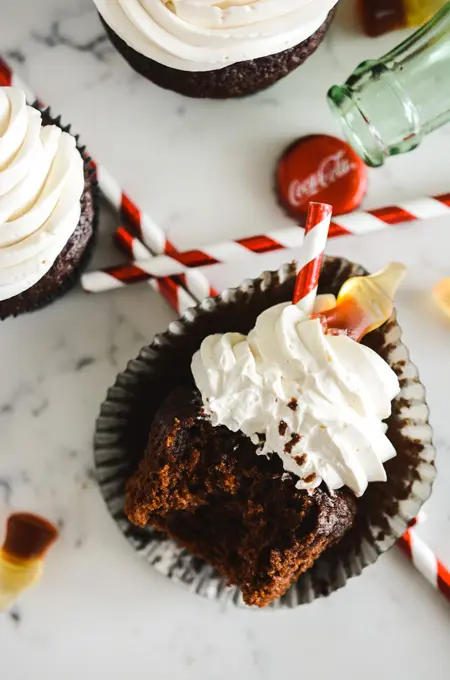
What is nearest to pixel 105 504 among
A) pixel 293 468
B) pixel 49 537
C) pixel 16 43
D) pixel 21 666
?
pixel 49 537

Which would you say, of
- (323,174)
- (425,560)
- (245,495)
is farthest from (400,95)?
(425,560)

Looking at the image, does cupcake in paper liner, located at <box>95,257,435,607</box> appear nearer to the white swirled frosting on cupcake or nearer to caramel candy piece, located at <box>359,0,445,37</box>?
the white swirled frosting on cupcake

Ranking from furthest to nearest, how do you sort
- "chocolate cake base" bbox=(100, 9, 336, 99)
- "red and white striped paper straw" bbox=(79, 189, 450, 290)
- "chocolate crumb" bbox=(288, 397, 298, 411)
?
1. "red and white striped paper straw" bbox=(79, 189, 450, 290)
2. "chocolate cake base" bbox=(100, 9, 336, 99)
3. "chocolate crumb" bbox=(288, 397, 298, 411)

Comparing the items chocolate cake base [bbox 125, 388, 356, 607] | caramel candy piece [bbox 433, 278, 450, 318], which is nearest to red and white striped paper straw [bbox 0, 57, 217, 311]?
chocolate cake base [bbox 125, 388, 356, 607]

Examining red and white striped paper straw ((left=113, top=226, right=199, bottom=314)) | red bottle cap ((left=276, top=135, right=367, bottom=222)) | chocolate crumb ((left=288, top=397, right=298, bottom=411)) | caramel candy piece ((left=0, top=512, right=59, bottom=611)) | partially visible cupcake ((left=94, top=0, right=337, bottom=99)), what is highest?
partially visible cupcake ((left=94, top=0, right=337, bottom=99))

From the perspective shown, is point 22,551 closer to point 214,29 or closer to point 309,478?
point 309,478
